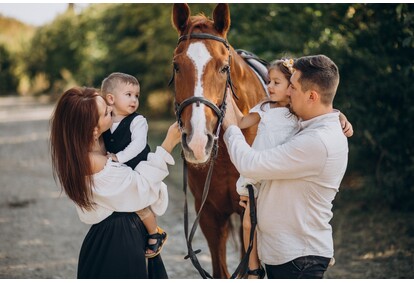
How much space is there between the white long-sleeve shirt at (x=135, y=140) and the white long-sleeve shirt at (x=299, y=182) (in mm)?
489

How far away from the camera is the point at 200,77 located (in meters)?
A: 2.66

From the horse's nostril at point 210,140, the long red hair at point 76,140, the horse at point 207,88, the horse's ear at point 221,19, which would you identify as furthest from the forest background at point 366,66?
the long red hair at point 76,140

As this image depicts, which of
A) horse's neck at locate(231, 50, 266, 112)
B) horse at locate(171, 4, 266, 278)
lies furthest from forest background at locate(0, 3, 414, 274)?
horse at locate(171, 4, 266, 278)

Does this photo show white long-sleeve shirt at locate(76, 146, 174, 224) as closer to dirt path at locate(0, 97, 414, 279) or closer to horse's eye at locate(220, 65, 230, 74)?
horse's eye at locate(220, 65, 230, 74)

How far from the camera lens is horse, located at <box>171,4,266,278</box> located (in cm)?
254

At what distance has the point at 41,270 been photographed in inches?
209

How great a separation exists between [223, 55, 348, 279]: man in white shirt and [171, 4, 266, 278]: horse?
0.19 m

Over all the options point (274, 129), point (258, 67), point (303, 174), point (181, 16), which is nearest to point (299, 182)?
point (303, 174)

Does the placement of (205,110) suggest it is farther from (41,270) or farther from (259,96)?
(41,270)

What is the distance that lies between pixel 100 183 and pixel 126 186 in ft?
0.47

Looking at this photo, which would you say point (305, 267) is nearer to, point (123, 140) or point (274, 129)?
point (274, 129)

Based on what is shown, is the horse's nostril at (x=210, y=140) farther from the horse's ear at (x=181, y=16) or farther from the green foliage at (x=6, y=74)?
the green foliage at (x=6, y=74)

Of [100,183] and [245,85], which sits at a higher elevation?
[245,85]

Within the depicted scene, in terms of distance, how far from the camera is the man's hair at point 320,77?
240cm
